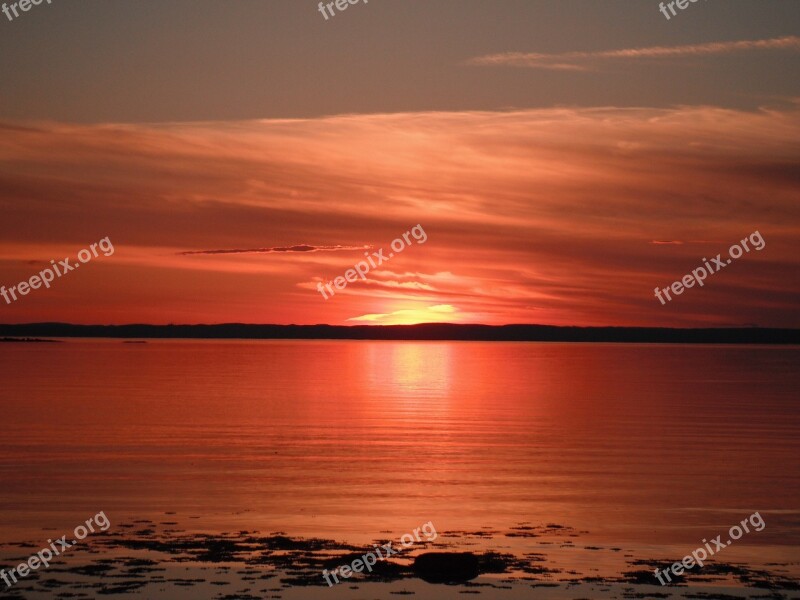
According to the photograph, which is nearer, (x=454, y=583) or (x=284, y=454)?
(x=454, y=583)

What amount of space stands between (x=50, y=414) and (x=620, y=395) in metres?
47.1

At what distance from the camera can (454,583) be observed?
19344 millimetres

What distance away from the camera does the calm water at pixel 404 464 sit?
26828 millimetres

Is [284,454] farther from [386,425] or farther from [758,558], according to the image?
[758,558]

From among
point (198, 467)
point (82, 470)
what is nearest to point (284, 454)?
point (198, 467)

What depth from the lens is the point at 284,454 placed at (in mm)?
41031

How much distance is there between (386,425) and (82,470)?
21.9 m

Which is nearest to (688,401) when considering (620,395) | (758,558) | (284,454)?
(620,395)

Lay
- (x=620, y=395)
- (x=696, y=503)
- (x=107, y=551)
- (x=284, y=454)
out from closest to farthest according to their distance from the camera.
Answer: (x=107, y=551) → (x=696, y=503) → (x=284, y=454) → (x=620, y=395)

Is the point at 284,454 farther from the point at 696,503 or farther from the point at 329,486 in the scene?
the point at 696,503

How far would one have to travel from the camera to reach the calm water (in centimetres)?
2683

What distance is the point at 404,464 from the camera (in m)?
38.1

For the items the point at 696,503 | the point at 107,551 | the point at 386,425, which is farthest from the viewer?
the point at 386,425

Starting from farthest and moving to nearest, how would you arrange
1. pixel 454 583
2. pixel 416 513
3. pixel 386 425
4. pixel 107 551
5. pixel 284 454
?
pixel 386 425
pixel 284 454
pixel 416 513
pixel 107 551
pixel 454 583
